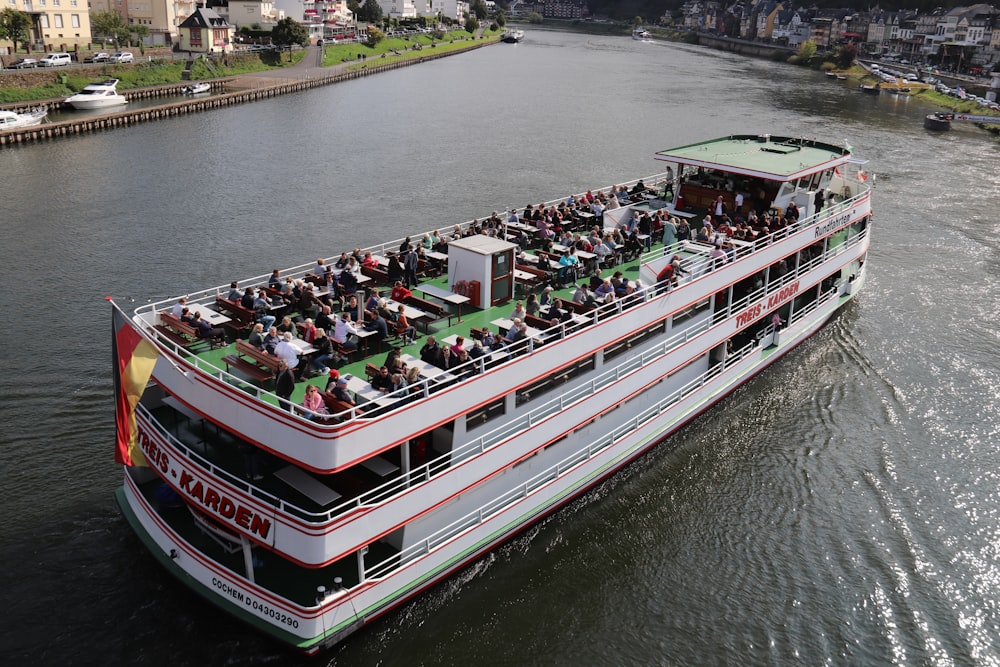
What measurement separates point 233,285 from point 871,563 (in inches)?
565

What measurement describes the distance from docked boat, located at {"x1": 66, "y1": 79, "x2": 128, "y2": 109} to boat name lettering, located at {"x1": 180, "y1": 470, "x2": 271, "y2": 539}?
55.3m

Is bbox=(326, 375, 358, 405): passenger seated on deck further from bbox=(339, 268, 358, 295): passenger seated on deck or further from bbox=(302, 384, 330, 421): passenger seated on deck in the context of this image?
bbox=(339, 268, 358, 295): passenger seated on deck

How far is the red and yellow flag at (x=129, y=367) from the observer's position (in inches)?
521

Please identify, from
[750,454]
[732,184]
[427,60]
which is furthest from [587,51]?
[750,454]

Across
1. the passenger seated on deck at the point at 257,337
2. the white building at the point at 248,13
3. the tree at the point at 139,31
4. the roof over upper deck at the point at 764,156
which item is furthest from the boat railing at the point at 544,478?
the white building at the point at 248,13

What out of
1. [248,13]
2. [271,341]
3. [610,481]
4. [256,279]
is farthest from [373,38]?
[271,341]

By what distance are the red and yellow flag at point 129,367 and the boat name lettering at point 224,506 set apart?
4.25 ft

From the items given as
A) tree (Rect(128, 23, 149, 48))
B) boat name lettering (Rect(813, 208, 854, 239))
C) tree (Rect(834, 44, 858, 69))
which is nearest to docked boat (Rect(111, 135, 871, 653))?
boat name lettering (Rect(813, 208, 854, 239))

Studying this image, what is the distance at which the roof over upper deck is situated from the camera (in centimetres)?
2466

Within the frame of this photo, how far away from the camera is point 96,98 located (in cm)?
5997

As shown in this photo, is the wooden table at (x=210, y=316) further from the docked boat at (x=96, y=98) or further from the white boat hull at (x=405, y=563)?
the docked boat at (x=96, y=98)

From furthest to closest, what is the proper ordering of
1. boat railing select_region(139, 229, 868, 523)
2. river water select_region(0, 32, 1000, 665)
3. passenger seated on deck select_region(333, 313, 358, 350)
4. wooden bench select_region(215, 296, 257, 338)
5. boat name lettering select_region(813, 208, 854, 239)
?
boat name lettering select_region(813, 208, 854, 239)
wooden bench select_region(215, 296, 257, 338)
passenger seated on deck select_region(333, 313, 358, 350)
river water select_region(0, 32, 1000, 665)
boat railing select_region(139, 229, 868, 523)

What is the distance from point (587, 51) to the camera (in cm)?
13275

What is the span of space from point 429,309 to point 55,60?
61.8 metres
